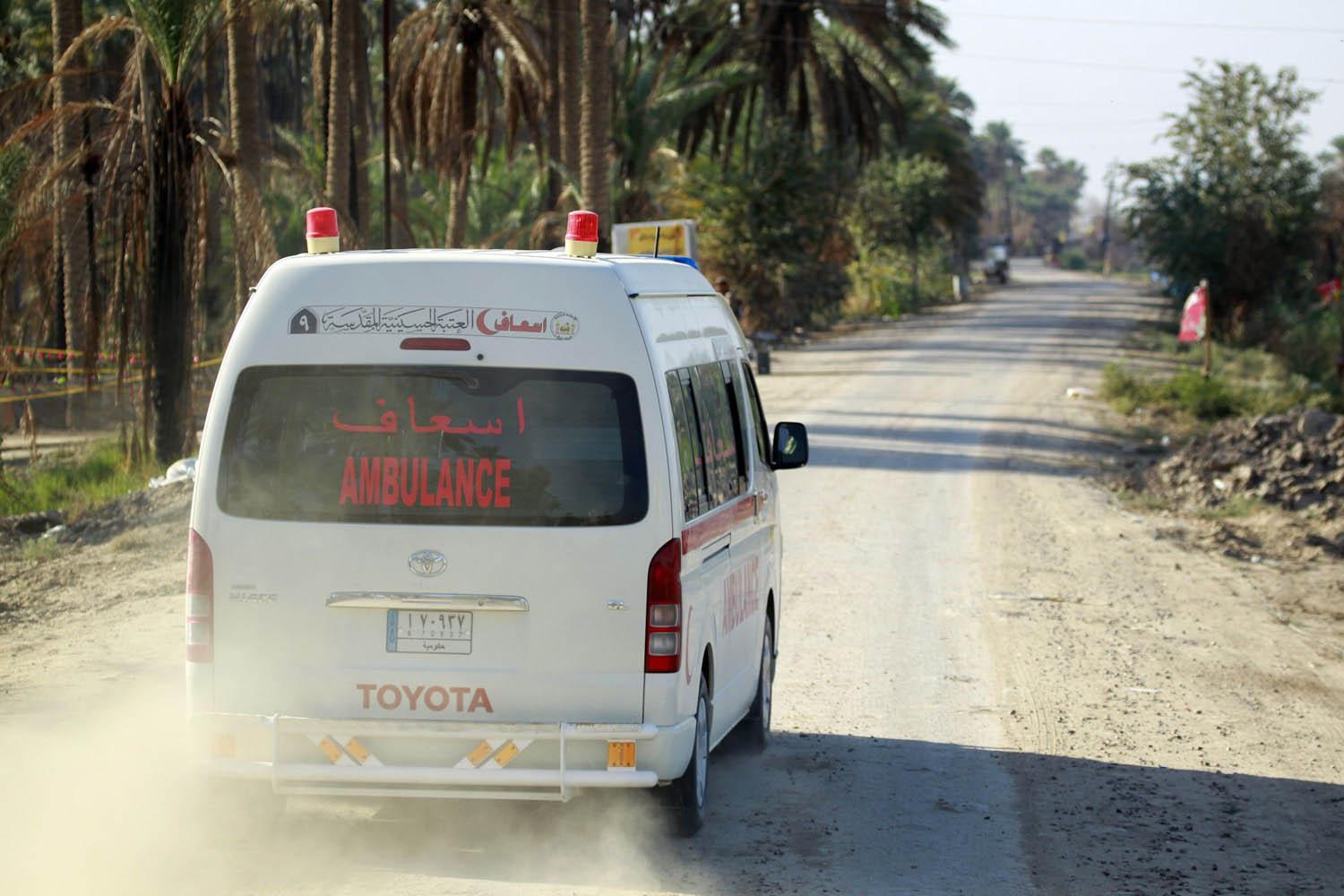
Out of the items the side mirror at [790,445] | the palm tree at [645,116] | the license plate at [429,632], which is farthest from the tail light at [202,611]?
the palm tree at [645,116]

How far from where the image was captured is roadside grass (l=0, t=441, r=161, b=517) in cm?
1678

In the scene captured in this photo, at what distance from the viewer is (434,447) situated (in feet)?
20.0

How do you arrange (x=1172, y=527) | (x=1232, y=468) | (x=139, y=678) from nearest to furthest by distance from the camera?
(x=139, y=678)
(x=1172, y=527)
(x=1232, y=468)

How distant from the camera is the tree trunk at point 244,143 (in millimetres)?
16750

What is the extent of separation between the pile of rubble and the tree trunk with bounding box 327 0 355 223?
1149cm

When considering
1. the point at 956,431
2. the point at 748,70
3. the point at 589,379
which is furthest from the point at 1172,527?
the point at 748,70

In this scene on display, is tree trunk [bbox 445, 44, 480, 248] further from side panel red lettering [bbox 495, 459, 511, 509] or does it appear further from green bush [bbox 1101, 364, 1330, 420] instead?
side panel red lettering [bbox 495, 459, 511, 509]

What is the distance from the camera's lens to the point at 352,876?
20.2ft

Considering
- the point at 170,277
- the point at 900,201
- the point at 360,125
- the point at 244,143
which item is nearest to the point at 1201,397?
the point at 360,125

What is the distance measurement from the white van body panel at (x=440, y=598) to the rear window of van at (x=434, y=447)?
37 millimetres

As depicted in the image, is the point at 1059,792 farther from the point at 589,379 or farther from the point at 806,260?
the point at 806,260

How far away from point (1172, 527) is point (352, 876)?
13224 millimetres

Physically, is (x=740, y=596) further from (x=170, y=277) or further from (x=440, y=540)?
(x=170, y=277)

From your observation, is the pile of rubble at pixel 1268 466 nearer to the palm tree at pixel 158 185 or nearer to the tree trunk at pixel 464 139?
the palm tree at pixel 158 185
